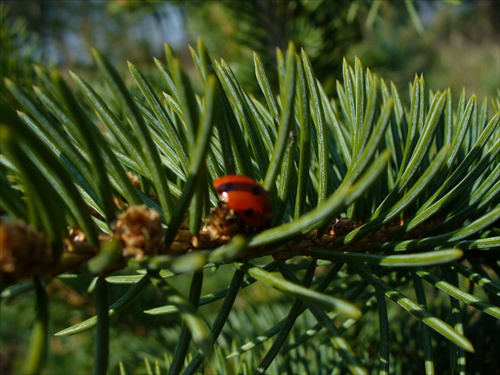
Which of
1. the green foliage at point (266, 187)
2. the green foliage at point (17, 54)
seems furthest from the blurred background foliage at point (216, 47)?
the green foliage at point (266, 187)

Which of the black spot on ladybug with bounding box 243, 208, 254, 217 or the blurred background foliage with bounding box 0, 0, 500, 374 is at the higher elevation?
the blurred background foliage with bounding box 0, 0, 500, 374

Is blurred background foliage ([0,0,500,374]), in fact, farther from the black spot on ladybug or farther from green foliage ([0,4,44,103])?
the black spot on ladybug

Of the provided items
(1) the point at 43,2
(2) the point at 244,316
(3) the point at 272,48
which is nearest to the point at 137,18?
(3) the point at 272,48

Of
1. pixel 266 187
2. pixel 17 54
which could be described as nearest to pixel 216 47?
pixel 17 54

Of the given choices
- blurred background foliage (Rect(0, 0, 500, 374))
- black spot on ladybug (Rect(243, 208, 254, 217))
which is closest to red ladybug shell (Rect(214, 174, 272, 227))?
black spot on ladybug (Rect(243, 208, 254, 217))

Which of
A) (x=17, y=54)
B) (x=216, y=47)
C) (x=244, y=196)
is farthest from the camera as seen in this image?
(x=216, y=47)

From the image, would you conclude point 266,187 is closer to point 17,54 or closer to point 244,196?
point 244,196
